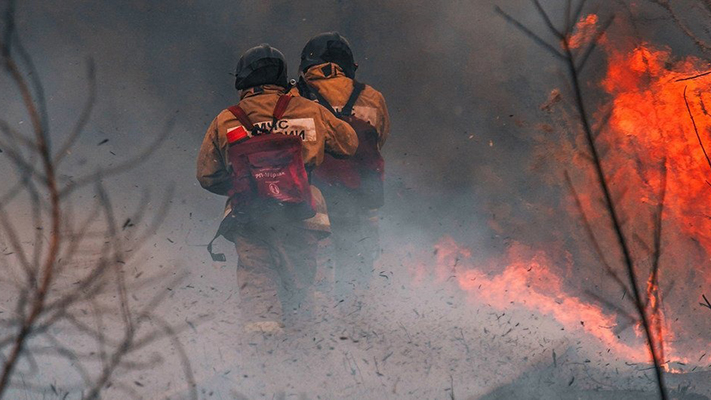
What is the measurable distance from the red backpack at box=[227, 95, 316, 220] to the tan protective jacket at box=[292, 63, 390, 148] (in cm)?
87

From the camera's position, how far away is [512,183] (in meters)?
9.02

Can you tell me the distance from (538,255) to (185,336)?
4402 mm

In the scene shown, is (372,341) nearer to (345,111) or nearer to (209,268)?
(345,111)

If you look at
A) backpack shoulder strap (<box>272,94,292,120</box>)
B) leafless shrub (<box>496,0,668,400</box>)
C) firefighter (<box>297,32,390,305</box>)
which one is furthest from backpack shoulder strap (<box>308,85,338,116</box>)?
leafless shrub (<box>496,0,668,400</box>)

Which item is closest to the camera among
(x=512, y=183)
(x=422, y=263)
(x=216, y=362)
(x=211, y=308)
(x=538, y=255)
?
(x=216, y=362)

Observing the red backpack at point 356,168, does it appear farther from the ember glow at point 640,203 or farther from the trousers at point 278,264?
the ember glow at point 640,203

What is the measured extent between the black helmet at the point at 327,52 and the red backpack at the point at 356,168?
0.19 meters

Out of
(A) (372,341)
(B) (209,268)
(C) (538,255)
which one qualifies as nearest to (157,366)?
(A) (372,341)

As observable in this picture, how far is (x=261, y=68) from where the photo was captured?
213 inches

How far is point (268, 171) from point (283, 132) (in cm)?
32

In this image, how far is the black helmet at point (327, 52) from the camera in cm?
617

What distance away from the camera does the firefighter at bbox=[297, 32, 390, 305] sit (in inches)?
233

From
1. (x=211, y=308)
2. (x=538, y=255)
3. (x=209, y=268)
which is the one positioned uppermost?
(x=211, y=308)

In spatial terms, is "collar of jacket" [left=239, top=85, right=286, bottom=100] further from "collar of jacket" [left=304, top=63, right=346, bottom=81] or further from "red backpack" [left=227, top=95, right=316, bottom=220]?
"collar of jacket" [left=304, top=63, right=346, bottom=81]
